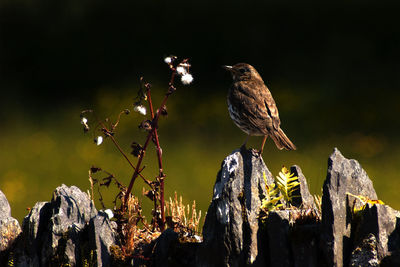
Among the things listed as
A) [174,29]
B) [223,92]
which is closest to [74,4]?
[174,29]

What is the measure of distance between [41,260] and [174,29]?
5298mm

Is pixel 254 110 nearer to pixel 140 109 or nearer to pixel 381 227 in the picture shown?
pixel 140 109

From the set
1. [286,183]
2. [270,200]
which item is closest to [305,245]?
[270,200]

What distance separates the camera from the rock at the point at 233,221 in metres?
4.07

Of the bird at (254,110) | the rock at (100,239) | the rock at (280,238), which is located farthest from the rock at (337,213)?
the rock at (100,239)

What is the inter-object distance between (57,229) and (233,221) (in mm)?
1187

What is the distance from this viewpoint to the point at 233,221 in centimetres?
408

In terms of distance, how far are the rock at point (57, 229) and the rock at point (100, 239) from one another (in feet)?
0.42

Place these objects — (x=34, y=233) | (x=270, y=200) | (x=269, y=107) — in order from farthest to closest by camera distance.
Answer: (x=269, y=107)
(x=34, y=233)
(x=270, y=200)

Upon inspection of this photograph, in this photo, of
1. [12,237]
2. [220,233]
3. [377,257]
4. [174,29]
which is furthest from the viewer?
[174,29]

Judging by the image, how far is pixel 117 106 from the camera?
8.42m

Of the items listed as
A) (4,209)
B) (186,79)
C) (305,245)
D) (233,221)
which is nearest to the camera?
(305,245)

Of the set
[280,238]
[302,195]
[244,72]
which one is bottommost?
[280,238]

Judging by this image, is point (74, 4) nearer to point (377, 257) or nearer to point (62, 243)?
point (62, 243)
